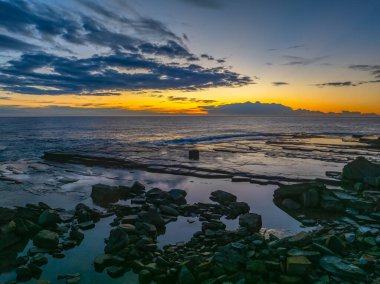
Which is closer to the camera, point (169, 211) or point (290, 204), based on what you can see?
point (169, 211)

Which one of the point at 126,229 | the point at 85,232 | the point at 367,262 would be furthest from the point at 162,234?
the point at 367,262

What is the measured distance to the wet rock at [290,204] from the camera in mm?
14570

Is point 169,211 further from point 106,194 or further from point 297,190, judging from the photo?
point 297,190

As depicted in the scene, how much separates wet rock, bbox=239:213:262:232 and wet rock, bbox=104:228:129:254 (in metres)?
4.79

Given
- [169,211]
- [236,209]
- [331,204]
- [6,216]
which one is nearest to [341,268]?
[236,209]

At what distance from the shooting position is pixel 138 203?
15.5 m

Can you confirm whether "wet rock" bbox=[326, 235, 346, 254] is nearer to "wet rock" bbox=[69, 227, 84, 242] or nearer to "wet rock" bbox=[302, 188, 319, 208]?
"wet rock" bbox=[302, 188, 319, 208]

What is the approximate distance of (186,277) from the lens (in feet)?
24.5

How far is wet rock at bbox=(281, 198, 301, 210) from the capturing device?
14570 mm

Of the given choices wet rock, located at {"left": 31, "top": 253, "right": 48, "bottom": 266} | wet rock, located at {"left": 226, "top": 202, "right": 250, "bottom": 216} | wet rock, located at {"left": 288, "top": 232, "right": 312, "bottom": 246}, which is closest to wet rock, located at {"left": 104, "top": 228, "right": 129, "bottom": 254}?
wet rock, located at {"left": 31, "top": 253, "right": 48, "bottom": 266}

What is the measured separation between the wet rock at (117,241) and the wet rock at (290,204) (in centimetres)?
873

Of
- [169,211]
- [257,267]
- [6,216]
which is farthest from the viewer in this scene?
[169,211]

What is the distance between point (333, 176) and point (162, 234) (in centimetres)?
1779

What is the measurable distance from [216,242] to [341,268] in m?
3.96
